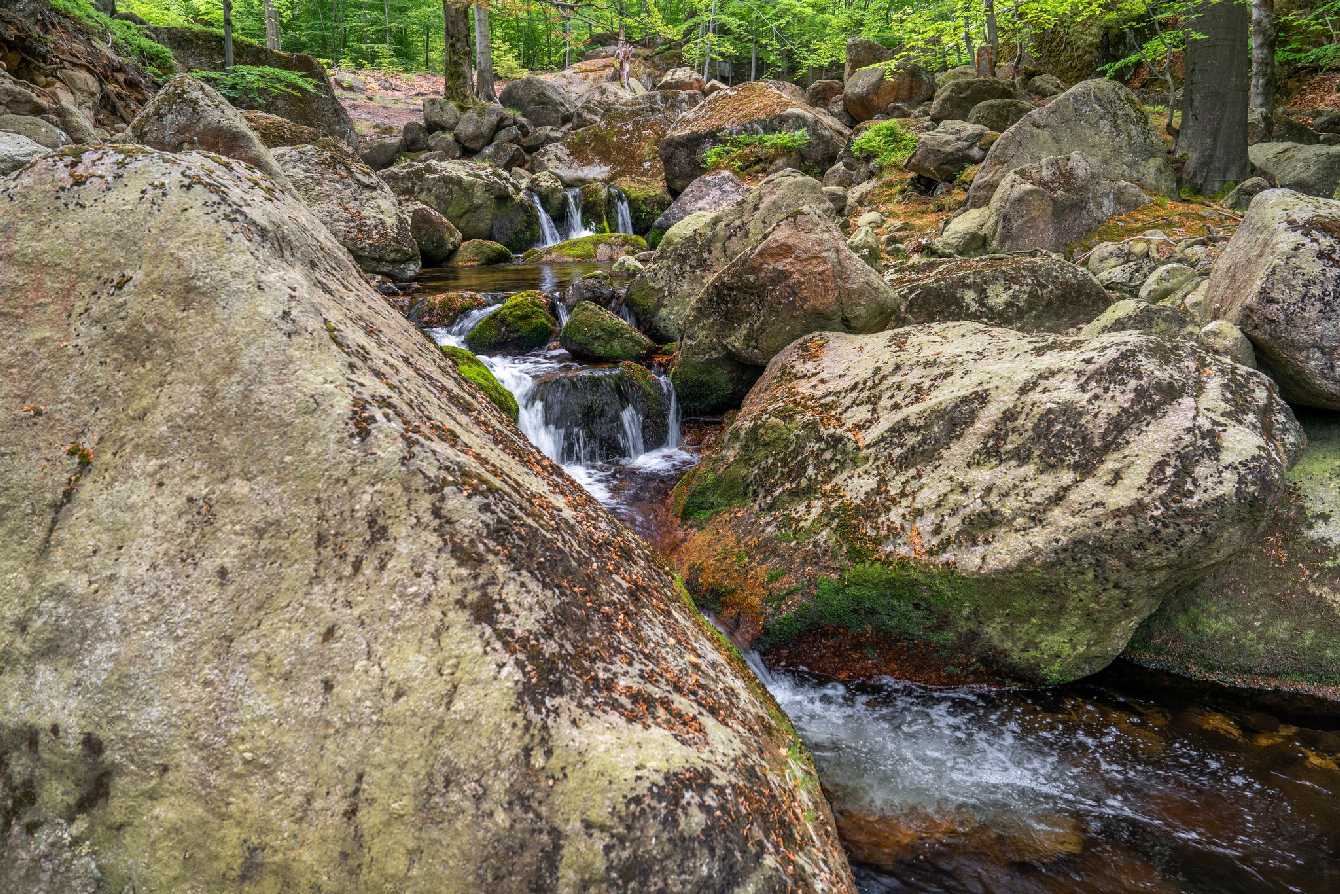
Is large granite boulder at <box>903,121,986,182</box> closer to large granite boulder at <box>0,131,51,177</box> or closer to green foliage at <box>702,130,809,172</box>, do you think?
green foliage at <box>702,130,809,172</box>

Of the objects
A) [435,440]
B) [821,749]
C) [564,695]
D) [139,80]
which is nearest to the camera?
[564,695]

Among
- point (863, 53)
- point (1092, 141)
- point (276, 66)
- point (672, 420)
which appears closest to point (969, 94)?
point (1092, 141)

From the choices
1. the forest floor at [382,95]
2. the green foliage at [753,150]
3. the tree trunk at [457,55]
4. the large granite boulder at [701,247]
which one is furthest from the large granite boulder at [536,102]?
the large granite boulder at [701,247]

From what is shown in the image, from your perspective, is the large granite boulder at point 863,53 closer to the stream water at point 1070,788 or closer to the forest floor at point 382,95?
the forest floor at point 382,95

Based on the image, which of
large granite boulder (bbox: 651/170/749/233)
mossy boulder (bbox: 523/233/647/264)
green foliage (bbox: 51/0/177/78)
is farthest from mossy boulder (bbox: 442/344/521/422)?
large granite boulder (bbox: 651/170/749/233)

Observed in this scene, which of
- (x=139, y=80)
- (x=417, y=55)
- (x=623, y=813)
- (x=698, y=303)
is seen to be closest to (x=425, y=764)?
(x=623, y=813)

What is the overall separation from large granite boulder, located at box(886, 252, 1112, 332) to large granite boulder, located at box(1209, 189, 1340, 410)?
52.6 inches

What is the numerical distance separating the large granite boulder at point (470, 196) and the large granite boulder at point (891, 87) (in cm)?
1165

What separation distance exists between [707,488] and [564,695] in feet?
12.5

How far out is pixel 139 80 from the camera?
47.6 feet

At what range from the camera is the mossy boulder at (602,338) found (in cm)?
988

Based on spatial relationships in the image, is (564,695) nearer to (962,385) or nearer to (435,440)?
(435,440)

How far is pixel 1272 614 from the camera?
15.9 ft

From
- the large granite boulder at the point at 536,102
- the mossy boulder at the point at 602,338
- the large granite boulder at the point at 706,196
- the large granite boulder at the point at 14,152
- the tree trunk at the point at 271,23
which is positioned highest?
the tree trunk at the point at 271,23
